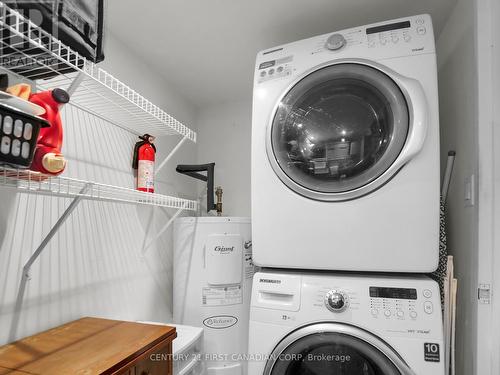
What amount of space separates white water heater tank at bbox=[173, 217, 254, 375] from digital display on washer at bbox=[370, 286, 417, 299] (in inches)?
32.5

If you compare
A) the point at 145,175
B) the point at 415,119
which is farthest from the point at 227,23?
the point at 415,119

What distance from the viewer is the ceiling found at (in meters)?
1.49

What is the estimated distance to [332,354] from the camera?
48.7 inches

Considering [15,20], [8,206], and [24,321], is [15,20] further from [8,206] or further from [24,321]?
[24,321]

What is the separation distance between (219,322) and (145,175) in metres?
0.95

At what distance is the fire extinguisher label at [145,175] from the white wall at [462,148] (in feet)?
5.01

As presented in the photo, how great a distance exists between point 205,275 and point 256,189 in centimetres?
68

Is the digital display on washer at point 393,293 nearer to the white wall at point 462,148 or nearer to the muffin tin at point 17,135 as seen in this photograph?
the white wall at point 462,148

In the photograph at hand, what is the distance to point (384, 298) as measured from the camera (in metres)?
1.17

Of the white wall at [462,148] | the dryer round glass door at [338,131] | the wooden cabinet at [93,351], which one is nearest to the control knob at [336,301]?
the dryer round glass door at [338,131]

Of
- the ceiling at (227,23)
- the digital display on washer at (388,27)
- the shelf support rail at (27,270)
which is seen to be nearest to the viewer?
the shelf support rail at (27,270)

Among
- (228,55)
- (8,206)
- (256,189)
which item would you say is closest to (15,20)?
(8,206)

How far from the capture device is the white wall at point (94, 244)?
113 centimetres

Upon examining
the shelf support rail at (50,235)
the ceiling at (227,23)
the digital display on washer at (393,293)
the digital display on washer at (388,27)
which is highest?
the ceiling at (227,23)
